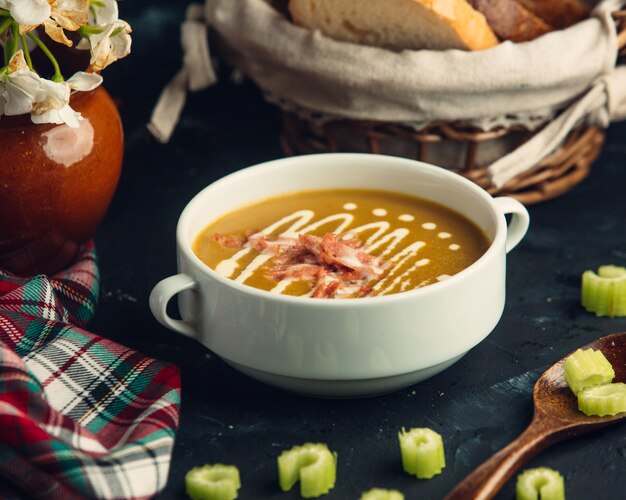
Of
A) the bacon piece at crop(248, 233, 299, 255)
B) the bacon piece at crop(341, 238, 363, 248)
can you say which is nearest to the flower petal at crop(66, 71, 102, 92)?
the bacon piece at crop(248, 233, 299, 255)

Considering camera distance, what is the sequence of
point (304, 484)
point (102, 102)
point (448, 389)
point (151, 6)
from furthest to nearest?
point (151, 6), point (102, 102), point (448, 389), point (304, 484)

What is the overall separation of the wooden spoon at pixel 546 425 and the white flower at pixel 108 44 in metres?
0.82

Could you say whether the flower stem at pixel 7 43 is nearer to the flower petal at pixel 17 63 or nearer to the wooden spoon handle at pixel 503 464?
the flower petal at pixel 17 63

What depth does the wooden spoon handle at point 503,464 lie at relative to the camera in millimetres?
1206

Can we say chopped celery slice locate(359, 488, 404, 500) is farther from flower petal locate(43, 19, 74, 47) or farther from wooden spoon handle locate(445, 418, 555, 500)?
flower petal locate(43, 19, 74, 47)

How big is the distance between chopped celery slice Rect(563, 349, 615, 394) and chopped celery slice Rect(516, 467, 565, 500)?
19cm

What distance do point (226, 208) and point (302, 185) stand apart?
14 cm

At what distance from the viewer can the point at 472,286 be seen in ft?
4.57

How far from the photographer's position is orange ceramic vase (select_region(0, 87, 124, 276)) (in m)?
1.56

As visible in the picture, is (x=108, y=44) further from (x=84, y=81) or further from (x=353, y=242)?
(x=353, y=242)

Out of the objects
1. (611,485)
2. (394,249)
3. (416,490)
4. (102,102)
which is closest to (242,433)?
(416,490)

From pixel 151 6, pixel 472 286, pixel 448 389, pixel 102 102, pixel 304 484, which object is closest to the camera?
pixel 304 484

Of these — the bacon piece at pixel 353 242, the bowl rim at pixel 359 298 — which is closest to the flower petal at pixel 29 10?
the bowl rim at pixel 359 298

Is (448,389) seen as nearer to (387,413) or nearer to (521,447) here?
(387,413)
